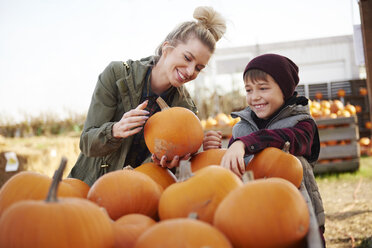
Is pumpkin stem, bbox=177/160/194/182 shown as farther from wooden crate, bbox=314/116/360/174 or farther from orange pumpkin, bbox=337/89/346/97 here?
orange pumpkin, bbox=337/89/346/97

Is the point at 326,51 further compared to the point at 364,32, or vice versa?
the point at 326,51

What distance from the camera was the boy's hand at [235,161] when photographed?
1.27 metres

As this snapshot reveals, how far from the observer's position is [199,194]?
911 mm

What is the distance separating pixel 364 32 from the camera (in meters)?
2.77

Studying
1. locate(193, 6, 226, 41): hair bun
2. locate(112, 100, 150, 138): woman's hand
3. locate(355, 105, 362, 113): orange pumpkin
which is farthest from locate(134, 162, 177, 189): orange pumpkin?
locate(355, 105, 362, 113): orange pumpkin

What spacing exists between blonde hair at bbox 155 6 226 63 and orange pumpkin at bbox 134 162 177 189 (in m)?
0.85

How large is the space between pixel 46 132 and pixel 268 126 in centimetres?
1134

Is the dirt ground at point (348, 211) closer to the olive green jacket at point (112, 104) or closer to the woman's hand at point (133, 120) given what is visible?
the olive green jacket at point (112, 104)

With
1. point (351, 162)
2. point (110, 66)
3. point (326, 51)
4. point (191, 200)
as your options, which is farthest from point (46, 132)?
point (326, 51)

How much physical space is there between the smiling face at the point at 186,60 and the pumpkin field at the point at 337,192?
1.04 m

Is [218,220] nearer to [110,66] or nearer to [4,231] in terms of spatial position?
[4,231]

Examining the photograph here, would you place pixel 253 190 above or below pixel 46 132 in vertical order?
above

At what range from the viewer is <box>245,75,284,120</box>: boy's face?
190cm

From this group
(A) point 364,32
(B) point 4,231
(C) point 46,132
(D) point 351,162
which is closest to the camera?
(B) point 4,231
